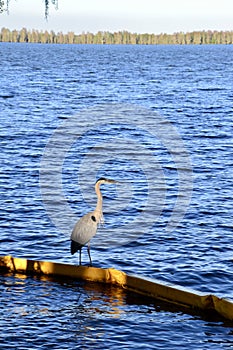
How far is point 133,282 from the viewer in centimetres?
2275

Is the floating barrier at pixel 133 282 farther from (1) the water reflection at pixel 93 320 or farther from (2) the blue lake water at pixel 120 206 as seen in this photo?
(2) the blue lake water at pixel 120 206

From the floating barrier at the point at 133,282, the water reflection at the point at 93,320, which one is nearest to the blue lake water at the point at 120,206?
the water reflection at the point at 93,320

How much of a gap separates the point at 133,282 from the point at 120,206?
13.2 meters

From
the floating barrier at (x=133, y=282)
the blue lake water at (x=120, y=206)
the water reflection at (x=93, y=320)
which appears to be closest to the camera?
the water reflection at (x=93, y=320)

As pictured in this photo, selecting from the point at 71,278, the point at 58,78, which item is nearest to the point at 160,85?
the point at 58,78

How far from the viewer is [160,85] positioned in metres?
105

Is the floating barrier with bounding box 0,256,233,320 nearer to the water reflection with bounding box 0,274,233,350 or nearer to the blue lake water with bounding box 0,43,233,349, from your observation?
the water reflection with bounding box 0,274,233,350

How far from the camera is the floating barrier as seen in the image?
21000mm

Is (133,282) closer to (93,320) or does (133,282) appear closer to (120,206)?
(93,320)

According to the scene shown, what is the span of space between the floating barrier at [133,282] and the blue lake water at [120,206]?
1.44 ft

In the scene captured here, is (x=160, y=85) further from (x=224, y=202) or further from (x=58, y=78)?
(x=224, y=202)

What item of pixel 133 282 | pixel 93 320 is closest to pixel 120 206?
pixel 133 282

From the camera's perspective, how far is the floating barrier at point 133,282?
2100 centimetres

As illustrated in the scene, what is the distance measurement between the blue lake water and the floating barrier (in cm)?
44
